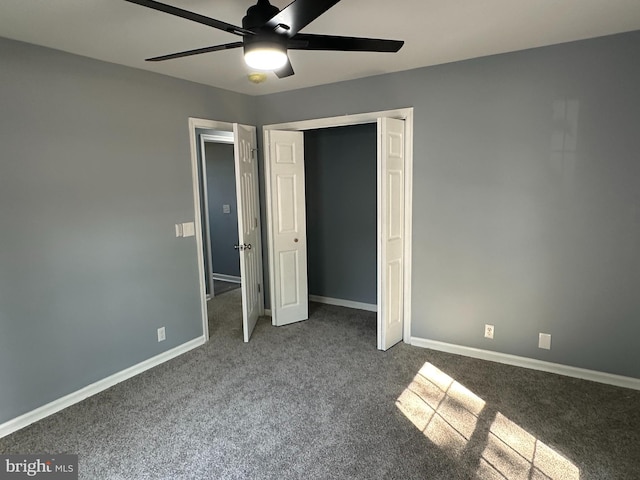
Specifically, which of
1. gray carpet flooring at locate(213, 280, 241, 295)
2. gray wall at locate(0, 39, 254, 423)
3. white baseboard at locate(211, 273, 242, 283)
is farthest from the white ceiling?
white baseboard at locate(211, 273, 242, 283)

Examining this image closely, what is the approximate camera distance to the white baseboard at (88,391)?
8.24 ft

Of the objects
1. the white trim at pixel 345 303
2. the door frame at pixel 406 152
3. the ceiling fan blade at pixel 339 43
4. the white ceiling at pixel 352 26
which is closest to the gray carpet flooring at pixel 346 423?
the door frame at pixel 406 152

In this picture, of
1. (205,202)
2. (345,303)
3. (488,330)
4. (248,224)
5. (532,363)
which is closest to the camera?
(532,363)

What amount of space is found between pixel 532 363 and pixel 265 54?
310 cm

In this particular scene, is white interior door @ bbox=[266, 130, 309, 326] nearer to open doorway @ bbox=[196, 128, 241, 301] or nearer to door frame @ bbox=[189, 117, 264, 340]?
door frame @ bbox=[189, 117, 264, 340]

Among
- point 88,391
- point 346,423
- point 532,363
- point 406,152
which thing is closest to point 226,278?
point 88,391

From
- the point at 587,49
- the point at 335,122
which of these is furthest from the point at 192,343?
the point at 587,49

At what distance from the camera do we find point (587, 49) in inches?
107

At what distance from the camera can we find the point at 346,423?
8.22ft

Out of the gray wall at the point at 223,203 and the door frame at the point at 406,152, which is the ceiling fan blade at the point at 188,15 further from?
the gray wall at the point at 223,203

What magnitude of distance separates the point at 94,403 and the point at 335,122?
314cm

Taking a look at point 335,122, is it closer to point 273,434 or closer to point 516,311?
point 516,311

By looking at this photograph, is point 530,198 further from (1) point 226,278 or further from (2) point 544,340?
(1) point 226,278

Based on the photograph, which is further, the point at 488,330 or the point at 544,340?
the point at 488,330
